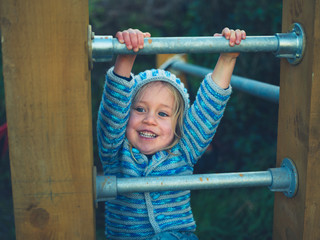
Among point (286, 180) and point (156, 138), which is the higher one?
point (156, 138)

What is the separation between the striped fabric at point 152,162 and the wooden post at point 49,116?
472mm

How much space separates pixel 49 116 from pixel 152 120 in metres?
0.64

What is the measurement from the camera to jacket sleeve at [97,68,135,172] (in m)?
1.27

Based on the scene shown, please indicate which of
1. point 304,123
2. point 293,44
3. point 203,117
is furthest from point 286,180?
point 203,117

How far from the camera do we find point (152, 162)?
4.66ft

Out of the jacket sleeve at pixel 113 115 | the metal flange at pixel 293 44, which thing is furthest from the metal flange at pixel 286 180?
the jacket sleeve at pixel 113 115

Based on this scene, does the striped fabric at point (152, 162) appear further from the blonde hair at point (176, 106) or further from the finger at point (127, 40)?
the finger at point (127, 40)

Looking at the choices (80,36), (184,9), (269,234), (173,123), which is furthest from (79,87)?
(184,9)

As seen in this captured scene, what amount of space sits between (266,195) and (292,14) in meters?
1.72

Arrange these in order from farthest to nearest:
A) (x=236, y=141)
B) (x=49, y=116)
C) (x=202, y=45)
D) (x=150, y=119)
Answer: (x=236, y=141), (x=150, y=119), (x=202, y=45), (x=49, y=116)

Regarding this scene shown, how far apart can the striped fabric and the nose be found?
9cm

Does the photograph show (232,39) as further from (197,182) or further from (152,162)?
(152,162)

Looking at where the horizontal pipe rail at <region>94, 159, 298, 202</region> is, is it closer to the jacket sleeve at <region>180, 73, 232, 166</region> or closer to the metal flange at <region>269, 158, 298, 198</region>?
the metal flange at <region>269, 158, 298, 198</region>

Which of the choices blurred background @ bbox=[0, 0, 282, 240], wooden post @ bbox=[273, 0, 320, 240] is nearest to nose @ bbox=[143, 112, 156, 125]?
wooden post @ bbox=[273, 0, 320, 240]
